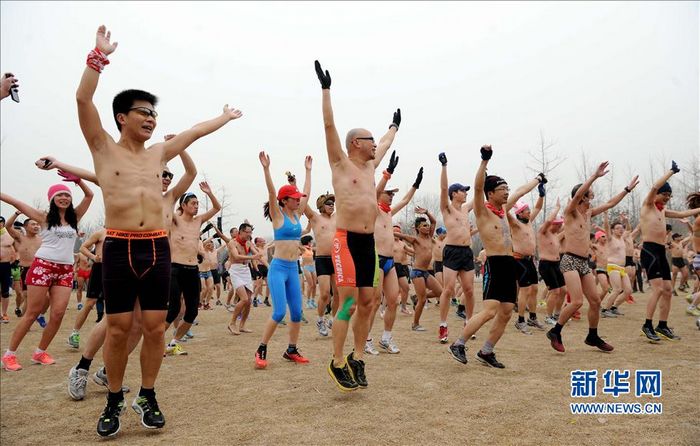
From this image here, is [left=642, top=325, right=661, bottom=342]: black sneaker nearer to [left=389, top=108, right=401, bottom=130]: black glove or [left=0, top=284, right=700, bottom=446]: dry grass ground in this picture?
[left=0, top=284, right=700, bottom=446]: dry grass ground

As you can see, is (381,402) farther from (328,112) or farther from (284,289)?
(328,112)

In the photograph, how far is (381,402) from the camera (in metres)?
4.51

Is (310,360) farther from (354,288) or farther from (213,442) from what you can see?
(213,442)

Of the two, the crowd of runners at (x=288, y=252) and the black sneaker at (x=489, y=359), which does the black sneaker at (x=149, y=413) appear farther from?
the black sneaker at (x=489, y=359)

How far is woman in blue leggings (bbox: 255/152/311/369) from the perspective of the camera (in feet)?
21.5

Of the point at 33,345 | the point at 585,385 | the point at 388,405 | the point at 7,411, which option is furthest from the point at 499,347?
the point at 33,345

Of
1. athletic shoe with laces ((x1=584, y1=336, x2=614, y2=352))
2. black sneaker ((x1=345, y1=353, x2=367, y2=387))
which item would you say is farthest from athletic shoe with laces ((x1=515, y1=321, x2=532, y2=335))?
black sneaker ((x1=345, y1=353, x2=367, y2=387))

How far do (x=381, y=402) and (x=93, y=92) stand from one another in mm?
3763

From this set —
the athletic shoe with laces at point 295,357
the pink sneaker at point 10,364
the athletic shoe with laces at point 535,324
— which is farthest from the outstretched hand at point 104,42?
the athletic shoe with laces at point 535,324

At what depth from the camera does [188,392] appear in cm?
521

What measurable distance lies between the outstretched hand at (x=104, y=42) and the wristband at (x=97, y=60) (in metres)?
0.04

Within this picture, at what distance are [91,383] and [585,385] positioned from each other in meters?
5.80

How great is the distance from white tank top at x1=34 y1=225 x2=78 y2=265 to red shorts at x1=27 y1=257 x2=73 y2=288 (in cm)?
7

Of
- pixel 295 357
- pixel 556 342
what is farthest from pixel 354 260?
pixel 556 342
